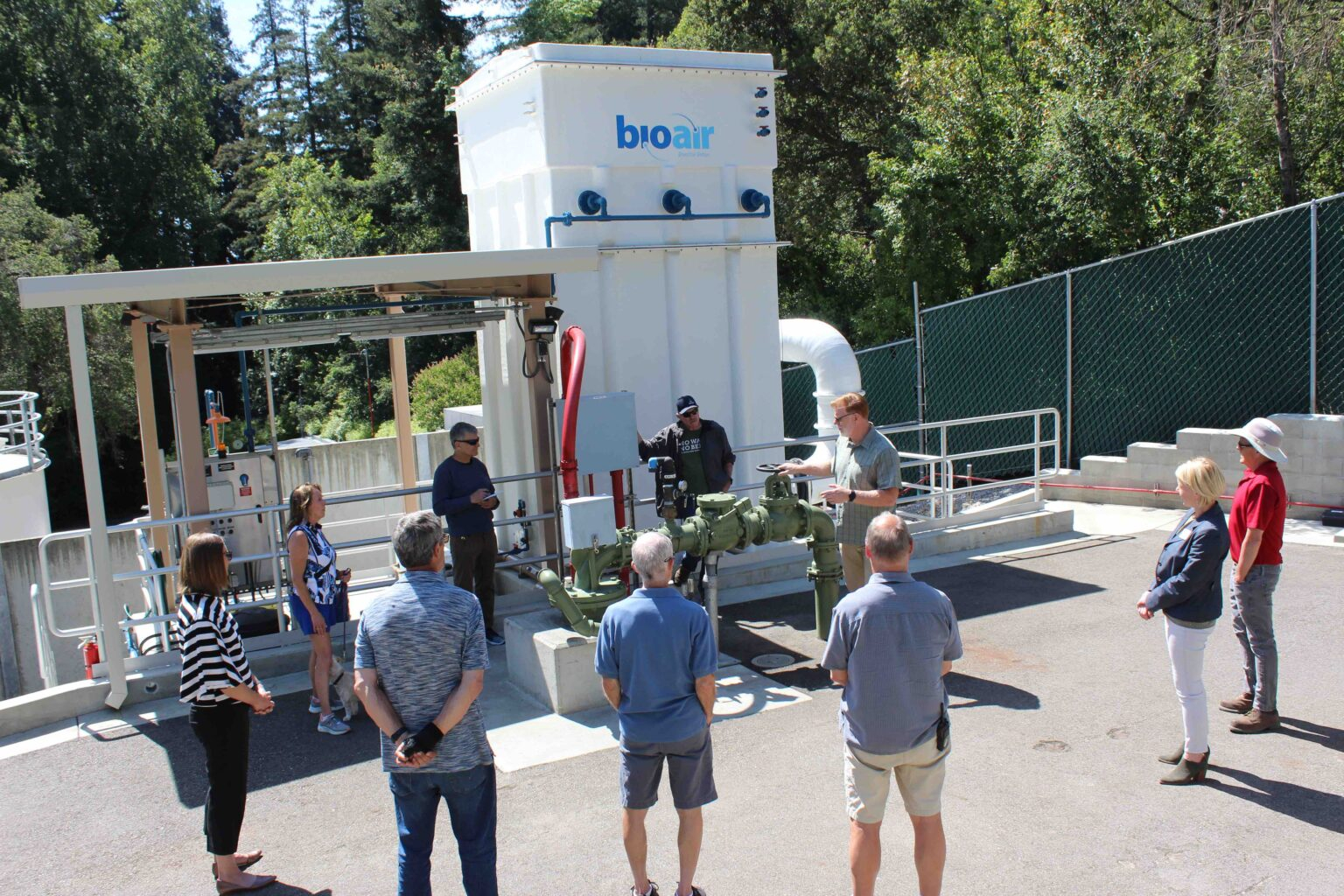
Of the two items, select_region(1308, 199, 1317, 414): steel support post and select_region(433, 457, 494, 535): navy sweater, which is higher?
select_region(1308, 199, 1317, 414): steel support post

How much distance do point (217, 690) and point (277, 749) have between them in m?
1.96

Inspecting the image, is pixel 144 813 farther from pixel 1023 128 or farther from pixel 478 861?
pixel 1023 128

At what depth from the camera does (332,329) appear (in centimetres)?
844

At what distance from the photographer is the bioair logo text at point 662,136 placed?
9250 millimetres

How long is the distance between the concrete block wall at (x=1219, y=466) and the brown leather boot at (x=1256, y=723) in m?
5.24

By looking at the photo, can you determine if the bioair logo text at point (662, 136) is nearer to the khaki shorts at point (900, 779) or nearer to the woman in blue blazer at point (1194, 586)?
the woman in blue blazer at point (1194, 586)

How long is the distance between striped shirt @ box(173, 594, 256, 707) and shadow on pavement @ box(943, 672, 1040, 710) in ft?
12.6

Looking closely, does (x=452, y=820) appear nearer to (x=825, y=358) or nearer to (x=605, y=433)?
(x=605, y=433)

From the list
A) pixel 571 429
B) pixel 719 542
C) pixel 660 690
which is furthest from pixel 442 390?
pixel 660 690

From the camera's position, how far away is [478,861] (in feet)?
12.6

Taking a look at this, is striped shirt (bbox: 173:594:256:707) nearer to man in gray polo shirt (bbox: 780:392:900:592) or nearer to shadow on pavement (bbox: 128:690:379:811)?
shadow on pavement (bbox: 128:690:379:811)

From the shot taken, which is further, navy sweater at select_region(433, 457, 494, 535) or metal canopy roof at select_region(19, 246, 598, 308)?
navy sweater at select_region(433, 457, 494, 535)

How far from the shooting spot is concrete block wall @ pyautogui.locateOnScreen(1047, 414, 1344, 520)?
33.6 ft

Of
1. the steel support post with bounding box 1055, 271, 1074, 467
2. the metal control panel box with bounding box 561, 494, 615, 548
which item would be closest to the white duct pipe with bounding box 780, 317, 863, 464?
the steel support post with bounding box 1055, 271, 1074, 467
